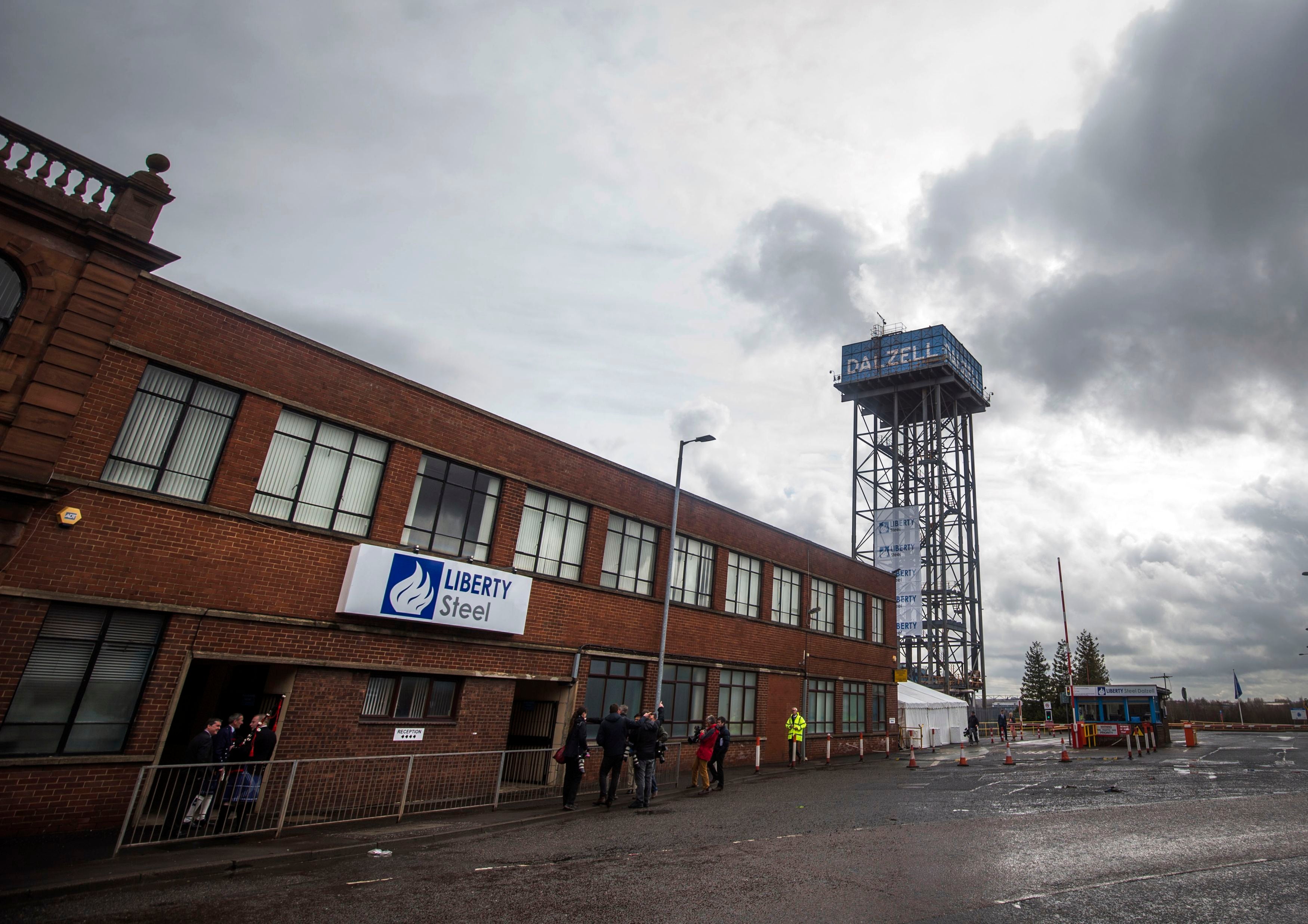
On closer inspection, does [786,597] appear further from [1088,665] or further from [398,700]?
[1088,665]

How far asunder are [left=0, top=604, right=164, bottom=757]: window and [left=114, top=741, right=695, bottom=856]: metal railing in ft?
3.56

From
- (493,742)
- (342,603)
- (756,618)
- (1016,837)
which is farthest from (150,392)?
(756,618)

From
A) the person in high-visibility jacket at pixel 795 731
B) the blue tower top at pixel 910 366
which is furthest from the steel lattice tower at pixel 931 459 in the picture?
the person in high-visibility jacket at pixel 795 731

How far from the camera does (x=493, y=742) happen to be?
1573 centimetres

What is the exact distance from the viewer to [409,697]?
1457 centimetres

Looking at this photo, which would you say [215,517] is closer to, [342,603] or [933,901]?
[342,603]

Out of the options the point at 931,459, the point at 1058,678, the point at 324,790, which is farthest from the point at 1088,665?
the point at 324,790

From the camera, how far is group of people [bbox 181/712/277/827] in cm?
988

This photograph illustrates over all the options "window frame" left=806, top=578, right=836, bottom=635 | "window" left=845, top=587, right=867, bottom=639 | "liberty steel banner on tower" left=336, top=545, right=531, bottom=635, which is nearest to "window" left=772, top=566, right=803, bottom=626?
"window frame" left=806, top=578, right=836, bottom=635

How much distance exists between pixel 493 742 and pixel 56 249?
12071mm

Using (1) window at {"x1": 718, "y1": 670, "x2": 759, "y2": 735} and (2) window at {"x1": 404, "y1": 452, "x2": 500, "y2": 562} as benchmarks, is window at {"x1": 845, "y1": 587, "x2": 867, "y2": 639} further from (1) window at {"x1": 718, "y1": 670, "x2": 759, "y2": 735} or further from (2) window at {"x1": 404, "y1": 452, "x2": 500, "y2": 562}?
(2) window at {"x1": 404, "y1": 452, "x2": 500, "y2": 562}

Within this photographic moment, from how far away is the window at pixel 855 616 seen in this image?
30.2 meters

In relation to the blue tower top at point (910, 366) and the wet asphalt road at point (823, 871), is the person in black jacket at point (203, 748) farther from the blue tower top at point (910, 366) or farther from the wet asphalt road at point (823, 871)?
the blue tower top at point (910, 366)

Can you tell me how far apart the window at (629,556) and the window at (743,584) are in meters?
3.93
